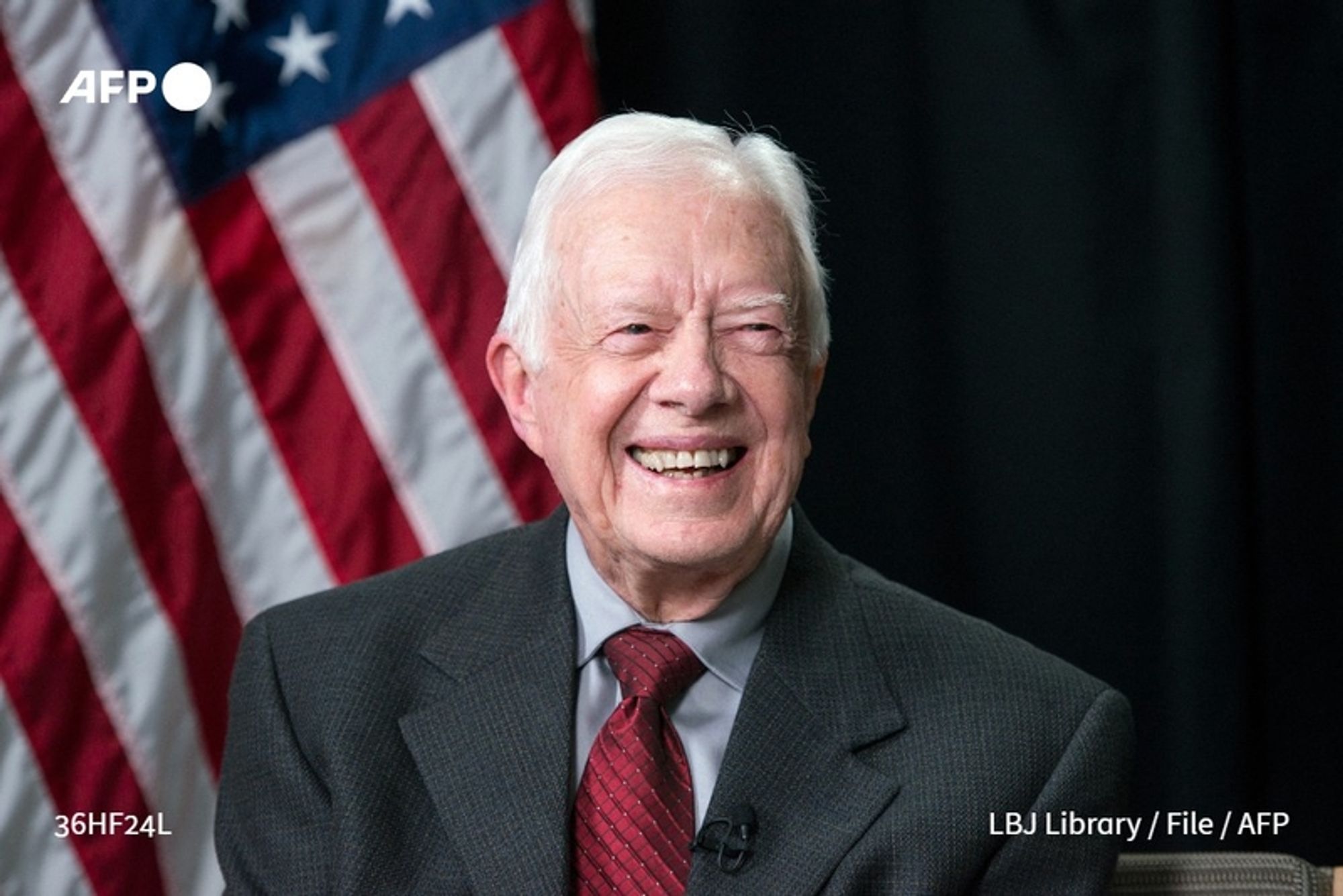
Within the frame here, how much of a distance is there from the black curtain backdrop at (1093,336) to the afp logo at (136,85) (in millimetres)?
893

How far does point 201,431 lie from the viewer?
3105 millimetres

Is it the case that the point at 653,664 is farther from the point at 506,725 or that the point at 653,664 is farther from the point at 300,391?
the point at 300,391

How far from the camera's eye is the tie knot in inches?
88.6

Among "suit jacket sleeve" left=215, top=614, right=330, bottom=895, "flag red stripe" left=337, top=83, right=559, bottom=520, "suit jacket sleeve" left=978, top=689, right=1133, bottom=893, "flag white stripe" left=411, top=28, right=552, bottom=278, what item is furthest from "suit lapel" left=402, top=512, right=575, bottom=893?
"flag white stripe" left=411, top=28, right=552, bottom=278

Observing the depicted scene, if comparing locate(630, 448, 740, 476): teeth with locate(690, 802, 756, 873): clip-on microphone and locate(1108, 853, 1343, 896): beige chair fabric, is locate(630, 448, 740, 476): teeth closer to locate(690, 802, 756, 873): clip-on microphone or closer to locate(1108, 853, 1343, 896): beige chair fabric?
locate(690, 802, 756, 873): clip-on microphone

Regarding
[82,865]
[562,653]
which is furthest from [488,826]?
[82,865]

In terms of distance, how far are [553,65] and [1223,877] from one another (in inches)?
69.9

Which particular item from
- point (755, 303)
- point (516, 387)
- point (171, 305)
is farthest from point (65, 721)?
point (755, 303)

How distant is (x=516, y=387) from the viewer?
2361 millimetres

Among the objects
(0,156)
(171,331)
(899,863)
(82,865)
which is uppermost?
(0,156)

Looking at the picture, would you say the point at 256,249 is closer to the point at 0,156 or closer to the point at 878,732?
the point at 0,156

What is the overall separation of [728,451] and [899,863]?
525mm

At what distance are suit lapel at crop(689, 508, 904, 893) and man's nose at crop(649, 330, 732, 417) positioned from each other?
0.34 meters

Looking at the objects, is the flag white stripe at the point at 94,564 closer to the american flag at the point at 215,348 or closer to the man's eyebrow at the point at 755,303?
the american flag at the point at 215,348
